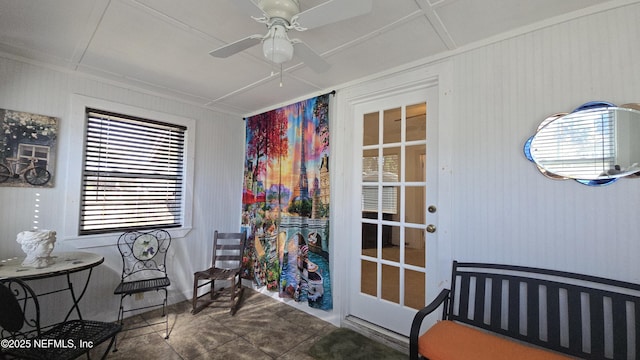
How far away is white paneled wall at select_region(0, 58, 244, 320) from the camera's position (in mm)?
2135

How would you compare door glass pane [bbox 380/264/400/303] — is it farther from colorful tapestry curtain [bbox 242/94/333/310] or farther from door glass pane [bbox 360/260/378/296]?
colorful tapestry curtain [bbox 242/94/333/310]

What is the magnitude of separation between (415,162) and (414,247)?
0.71 meters

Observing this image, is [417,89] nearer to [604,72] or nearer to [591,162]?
[604,72]

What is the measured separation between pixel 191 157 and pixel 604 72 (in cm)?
357

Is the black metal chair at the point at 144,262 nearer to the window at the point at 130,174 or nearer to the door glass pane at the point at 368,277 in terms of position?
the window at the point at 130,174

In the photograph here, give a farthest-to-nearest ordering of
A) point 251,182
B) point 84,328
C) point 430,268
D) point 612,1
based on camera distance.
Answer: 1. point 251,182
2. point 430,268
3. point 84,328
4. point 612,1

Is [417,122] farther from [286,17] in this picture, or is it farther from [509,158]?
[286,17]

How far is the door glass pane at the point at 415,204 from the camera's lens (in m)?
2.16

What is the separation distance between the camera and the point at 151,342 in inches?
86.7

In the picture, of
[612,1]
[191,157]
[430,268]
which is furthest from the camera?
[191,157]

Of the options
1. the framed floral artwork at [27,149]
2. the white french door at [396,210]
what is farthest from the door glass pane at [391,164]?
the framed floral artwork at [27,149]

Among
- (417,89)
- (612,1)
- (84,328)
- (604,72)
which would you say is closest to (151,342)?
(84,328)

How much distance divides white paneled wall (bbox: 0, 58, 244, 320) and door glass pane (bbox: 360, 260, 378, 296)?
1961mm

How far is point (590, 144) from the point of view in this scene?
4.87 ft
